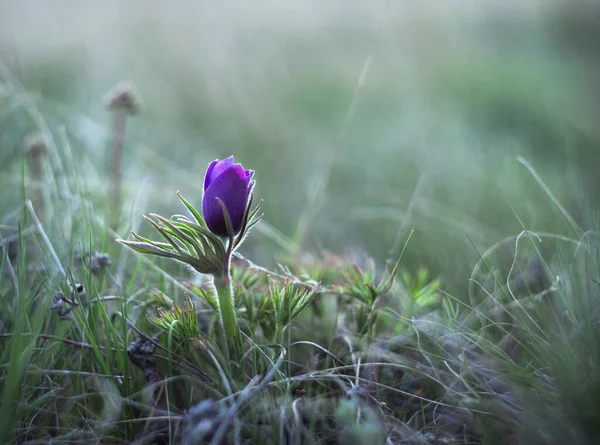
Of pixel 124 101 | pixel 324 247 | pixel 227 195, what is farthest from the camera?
pixel 324 247

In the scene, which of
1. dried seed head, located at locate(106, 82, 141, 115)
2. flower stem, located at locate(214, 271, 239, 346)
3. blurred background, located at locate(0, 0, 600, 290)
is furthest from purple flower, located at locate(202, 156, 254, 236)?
dried seed head, located at locate(106, 82, 141, 115)

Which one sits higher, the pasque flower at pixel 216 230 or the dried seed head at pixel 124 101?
the dried seed head at pixel 124 101

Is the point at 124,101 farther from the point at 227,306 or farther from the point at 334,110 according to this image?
the point at 334,110

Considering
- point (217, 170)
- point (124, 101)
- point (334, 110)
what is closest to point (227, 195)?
point (217, 170)

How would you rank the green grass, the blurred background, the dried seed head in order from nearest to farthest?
the green grass
the dried seed head
the blurred background

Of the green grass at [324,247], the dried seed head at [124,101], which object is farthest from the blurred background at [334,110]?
the dried seed head at [124,101]

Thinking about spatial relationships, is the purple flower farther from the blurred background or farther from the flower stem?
the blurred background

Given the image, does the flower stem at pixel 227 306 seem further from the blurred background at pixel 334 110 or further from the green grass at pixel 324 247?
the blurred background at pixel 334 110
